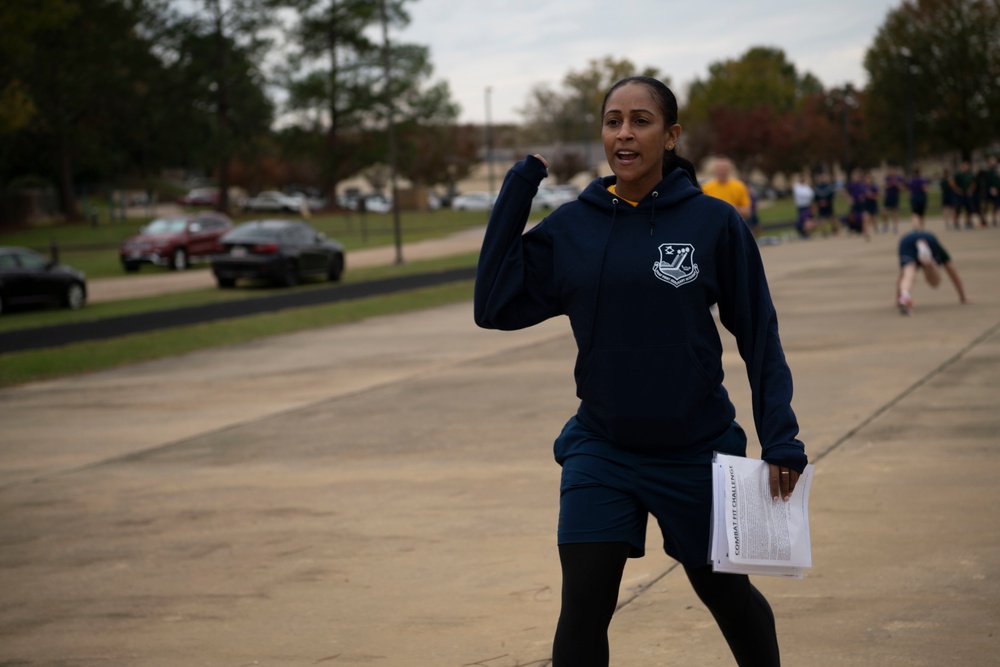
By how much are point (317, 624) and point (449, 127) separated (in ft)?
346

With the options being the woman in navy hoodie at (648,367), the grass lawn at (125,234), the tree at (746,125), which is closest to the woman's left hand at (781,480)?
the woman in navy hoodie at (648,367)

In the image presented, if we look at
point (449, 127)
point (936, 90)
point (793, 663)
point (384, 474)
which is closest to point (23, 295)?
point (384, 474)

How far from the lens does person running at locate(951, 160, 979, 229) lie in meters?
35.1

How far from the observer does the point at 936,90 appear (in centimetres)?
7131

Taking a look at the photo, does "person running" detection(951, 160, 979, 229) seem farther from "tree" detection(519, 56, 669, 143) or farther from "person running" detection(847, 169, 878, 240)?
"tree" detection(519, 56, 669, 143)

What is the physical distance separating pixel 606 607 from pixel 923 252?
1247cm

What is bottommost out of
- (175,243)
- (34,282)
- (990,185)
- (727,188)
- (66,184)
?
(34,282)

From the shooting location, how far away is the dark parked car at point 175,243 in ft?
122

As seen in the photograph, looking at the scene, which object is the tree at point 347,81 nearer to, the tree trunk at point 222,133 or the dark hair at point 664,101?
the tree trunk at point 222,133

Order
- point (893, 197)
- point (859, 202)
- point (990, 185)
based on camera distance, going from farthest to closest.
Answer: point (893, 197), point (990, 185), point (859, 202)

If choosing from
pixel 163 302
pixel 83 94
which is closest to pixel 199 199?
pixel 83 94

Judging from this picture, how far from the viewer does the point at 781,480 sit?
11.0ft

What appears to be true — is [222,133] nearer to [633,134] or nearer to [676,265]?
[633,134]

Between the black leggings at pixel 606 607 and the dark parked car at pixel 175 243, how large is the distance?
116 ft
